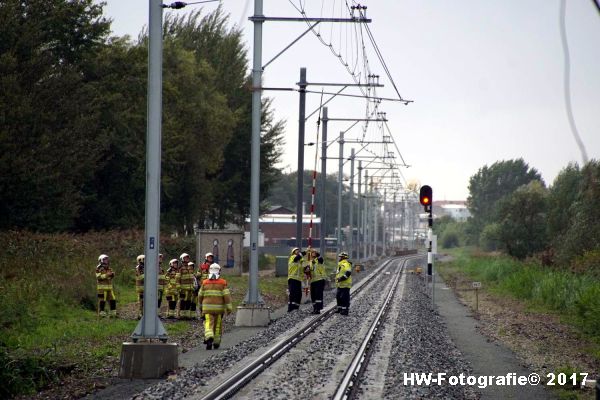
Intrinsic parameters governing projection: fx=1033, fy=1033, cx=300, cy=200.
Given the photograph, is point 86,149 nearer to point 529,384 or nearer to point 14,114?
point 14,114

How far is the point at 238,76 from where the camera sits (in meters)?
79.6

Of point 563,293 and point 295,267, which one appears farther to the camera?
point 563,293

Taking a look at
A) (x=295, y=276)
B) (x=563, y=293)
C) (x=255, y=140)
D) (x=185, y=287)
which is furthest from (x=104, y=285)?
(x=563, y=293)

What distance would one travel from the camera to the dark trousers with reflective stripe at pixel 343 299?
30.4 m

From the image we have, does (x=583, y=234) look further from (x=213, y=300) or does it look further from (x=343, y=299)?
(x=213, y=300)

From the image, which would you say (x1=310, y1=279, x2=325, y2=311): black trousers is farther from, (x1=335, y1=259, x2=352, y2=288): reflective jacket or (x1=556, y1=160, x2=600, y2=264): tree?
(x1=556, y1=160, x2=600, y2=264): tree

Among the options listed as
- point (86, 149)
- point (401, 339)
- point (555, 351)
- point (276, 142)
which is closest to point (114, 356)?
point (401, 339)

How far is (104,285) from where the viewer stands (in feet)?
89.3

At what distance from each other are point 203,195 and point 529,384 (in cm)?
5319

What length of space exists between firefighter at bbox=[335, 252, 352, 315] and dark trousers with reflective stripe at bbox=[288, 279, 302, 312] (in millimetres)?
1583

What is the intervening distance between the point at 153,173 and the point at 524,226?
6668cm

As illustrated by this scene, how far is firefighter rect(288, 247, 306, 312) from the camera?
3075 cm

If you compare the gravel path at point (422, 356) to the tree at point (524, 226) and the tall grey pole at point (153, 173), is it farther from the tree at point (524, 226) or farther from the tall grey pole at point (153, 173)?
the tree at point (524, 226)

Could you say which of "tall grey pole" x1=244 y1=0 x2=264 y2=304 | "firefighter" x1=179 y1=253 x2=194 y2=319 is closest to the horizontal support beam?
"tall grey pole" x1=244 y1=0 x2=264 y2=304
